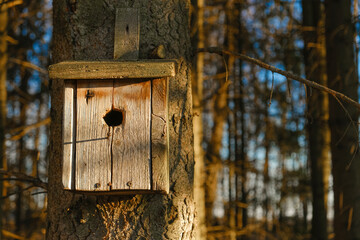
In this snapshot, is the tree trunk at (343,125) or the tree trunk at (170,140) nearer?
the tree trunk at (170,140)

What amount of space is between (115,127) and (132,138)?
0.33 feet

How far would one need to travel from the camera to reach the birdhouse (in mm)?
1863

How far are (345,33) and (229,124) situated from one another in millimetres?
5851

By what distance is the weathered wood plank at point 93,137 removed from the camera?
187 centimetres

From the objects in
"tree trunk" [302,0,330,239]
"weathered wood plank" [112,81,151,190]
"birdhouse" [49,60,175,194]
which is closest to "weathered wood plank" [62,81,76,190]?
"birdhouse" [49,60,175,194]

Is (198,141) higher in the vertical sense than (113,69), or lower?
lower

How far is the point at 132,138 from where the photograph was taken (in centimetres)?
191

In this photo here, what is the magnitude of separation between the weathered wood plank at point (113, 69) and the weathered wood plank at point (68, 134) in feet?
0.33

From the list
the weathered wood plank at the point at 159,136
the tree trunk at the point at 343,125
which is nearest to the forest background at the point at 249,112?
the tree trunk at the point at 343,125

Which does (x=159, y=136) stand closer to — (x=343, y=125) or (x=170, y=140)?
(x=170, y=140)

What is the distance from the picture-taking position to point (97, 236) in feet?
6.40

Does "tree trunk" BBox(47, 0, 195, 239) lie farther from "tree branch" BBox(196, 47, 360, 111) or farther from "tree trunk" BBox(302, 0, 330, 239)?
"tree trunk" BBox(302, 0, 330, 239)

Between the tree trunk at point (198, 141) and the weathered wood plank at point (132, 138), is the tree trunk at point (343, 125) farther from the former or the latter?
the weathered wood plank at point (132, 138)

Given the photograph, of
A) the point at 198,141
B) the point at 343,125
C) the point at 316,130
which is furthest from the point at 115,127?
the point at 316,130
